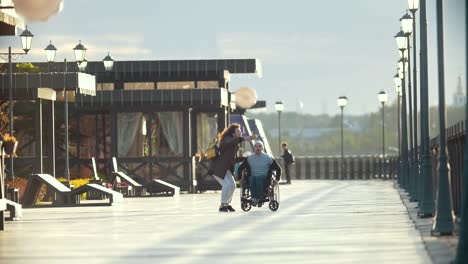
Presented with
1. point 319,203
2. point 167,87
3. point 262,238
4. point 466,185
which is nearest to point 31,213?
point 319,203

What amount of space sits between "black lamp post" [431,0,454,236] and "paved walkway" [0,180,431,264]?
1.34ft

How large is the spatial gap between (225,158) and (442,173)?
491 inches

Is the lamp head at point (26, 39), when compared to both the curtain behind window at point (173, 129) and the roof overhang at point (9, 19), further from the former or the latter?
the roof overhang at point (9, 19)

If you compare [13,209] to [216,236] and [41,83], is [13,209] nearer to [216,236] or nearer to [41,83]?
[216,236]

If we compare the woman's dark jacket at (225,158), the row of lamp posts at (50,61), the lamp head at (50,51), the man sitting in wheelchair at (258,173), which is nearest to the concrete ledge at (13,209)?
the man sitting in wheelchair at (258,173)

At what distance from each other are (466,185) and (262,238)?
7781 millimetres

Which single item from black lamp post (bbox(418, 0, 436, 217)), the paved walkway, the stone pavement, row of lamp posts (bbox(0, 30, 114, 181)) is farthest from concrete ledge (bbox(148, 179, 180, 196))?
the stone pavement

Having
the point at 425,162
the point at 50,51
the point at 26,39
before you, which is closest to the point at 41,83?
the point at 26,39

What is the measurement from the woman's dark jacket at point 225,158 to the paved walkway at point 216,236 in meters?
0.94

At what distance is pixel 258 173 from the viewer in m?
33.1

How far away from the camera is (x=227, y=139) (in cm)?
3428

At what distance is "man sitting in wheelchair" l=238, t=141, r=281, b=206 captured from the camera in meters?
33.1

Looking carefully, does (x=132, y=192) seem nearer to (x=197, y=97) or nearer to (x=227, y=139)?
(x=197, y=97)

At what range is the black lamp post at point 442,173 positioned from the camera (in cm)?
2130
